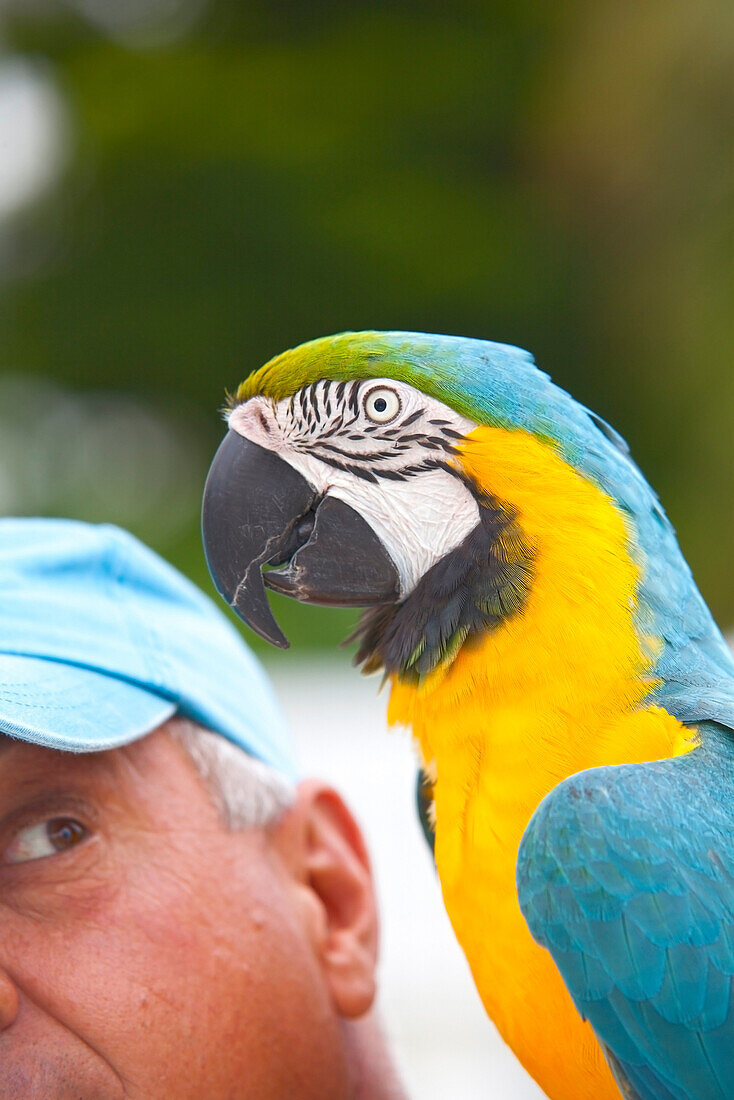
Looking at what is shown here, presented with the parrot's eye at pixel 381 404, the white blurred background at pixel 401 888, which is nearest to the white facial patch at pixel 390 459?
the parrot's eye at pixel 381 404

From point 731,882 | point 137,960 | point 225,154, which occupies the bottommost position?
point 137,960

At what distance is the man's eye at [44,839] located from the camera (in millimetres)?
1419

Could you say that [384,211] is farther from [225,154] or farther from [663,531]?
[663,531]

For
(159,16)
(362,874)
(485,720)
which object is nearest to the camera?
(485,720)

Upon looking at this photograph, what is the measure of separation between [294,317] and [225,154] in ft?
1.86

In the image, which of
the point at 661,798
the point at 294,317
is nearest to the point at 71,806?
the point at 661,798

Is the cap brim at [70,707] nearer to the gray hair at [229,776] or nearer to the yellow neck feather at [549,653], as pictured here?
the gray hair at [229,776]

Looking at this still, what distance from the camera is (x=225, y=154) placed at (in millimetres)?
3248

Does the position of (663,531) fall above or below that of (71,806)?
above

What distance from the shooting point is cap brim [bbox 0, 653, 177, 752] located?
1.35 metres

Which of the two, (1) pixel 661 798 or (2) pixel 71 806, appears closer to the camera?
(1) pixel 661 798

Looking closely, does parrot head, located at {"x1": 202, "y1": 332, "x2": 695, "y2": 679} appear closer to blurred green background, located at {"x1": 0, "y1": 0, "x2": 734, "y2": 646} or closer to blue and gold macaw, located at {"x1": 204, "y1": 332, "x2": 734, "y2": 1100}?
blue and gold macaw, located at {"x1": 204, "y1": 332, "x2": 734, "y2": 1100}

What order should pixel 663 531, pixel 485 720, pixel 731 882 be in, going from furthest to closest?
pixel 663 531 < pixel 485 720 < pixel 731 882

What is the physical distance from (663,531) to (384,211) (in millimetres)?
2198
